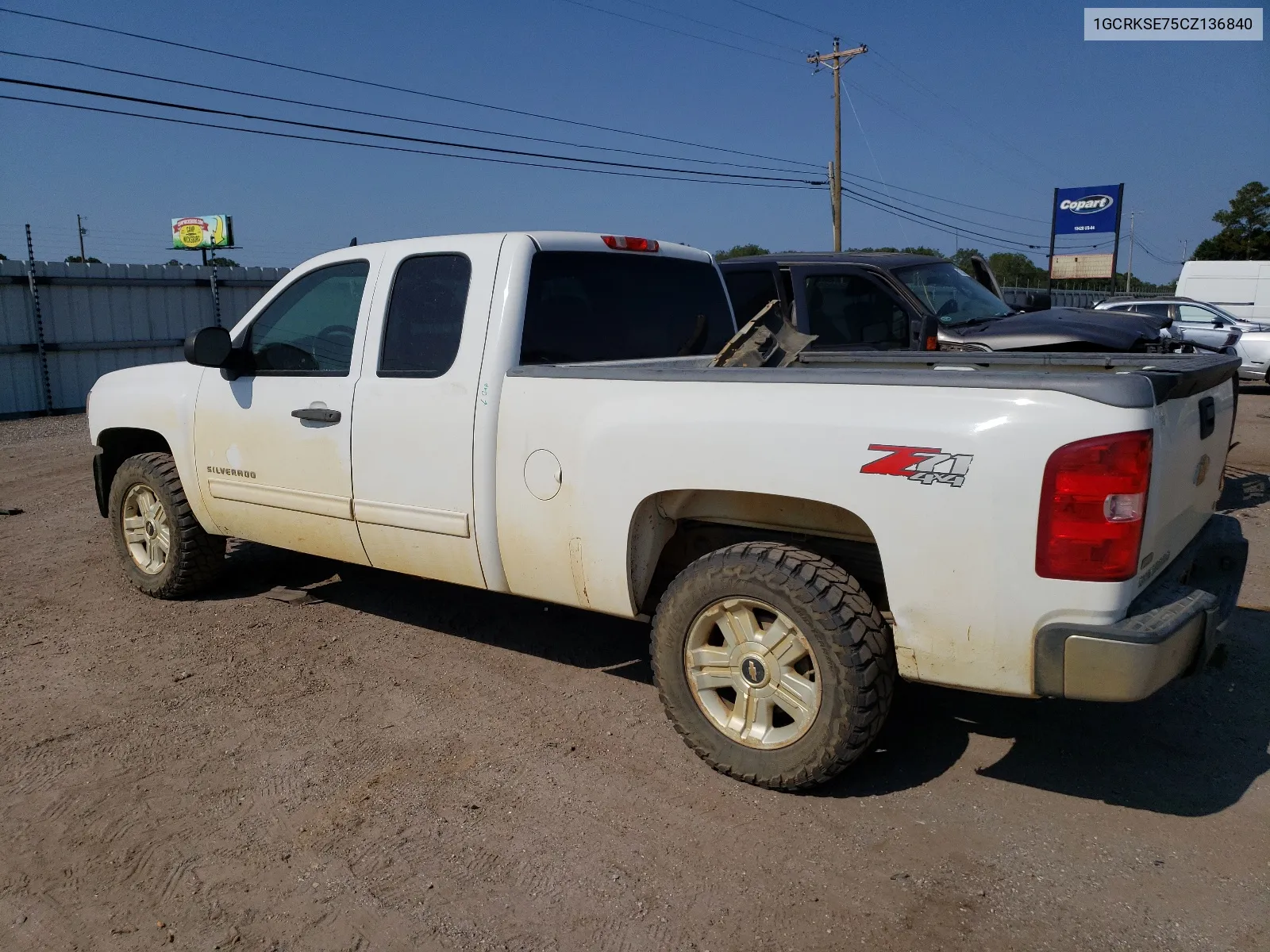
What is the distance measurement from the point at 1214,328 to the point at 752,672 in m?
19.0

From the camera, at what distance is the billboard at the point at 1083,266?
4153 cm

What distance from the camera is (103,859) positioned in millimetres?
3227

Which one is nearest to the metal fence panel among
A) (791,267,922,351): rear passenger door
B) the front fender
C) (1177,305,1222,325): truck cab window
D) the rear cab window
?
the front fender

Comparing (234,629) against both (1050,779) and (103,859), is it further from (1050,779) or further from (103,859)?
(1050,779)

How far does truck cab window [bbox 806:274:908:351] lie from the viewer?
7863mm

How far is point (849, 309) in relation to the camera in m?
7.97

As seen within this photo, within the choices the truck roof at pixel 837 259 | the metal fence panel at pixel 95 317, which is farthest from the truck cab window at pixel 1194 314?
the metal fence panel at pixel 95 317

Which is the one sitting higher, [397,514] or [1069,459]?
[1069,459]

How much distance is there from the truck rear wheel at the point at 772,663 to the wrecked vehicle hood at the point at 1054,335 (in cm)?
458

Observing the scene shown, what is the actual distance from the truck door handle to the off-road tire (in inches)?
49.4

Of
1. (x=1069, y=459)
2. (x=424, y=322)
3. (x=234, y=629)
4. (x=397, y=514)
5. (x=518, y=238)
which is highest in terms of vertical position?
(x=518, y=238)

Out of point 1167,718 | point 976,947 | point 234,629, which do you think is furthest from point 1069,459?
point 234,629

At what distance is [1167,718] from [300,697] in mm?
3672

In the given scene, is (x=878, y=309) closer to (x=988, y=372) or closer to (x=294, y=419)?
(x=294, y=419)
